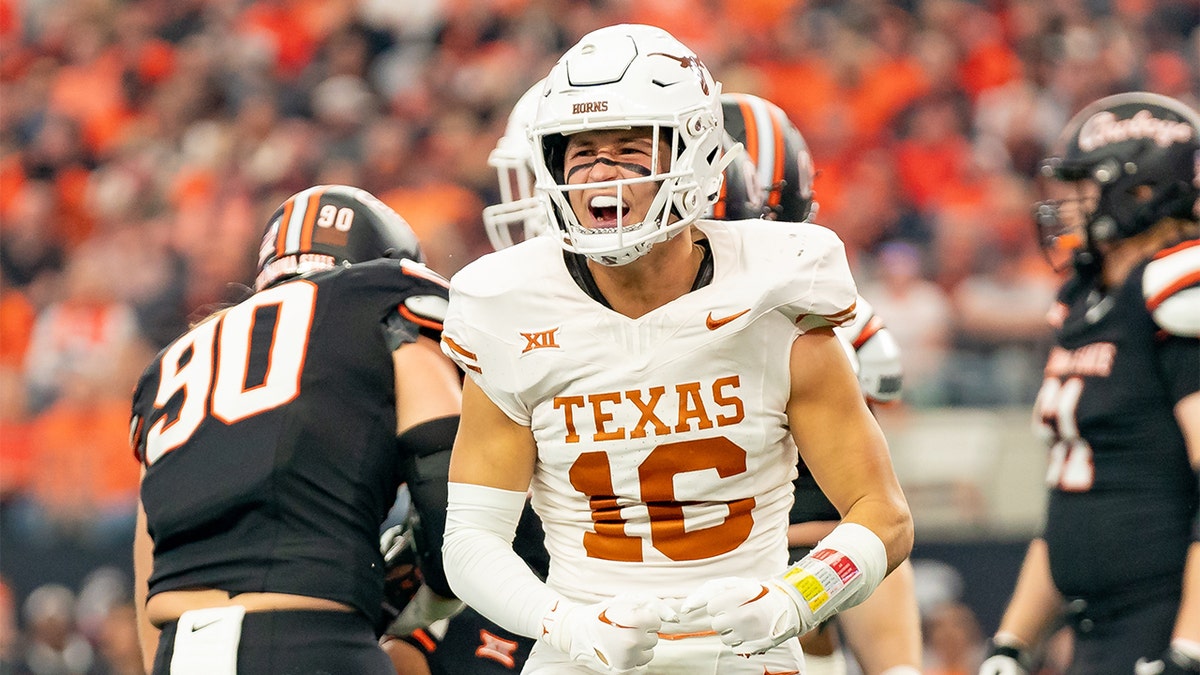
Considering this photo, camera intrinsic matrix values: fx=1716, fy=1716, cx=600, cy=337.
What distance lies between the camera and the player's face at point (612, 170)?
3000 mm

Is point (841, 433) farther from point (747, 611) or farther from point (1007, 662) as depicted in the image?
point (1007, 662)

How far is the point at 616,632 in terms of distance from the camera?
278cm

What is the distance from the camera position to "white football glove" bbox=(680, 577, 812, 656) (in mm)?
2760

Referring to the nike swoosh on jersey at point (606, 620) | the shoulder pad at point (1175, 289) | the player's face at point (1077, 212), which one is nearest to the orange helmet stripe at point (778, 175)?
the player's face at point (1077, 212)

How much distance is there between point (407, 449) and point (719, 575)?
2.58 feet

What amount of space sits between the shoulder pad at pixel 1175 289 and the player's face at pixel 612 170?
1.64m

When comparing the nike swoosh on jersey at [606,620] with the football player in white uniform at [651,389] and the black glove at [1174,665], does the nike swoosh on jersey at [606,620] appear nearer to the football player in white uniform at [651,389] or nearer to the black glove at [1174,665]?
the football player in white uniform at [651,389]

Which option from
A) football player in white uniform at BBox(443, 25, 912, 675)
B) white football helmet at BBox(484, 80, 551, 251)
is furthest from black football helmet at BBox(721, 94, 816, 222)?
football player in white uniform at BBox(443, 25, 912, 675)

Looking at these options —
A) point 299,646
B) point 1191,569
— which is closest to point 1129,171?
point 1191,569

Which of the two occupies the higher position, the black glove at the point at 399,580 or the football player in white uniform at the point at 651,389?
the football player in white uniform at the point at 651,389

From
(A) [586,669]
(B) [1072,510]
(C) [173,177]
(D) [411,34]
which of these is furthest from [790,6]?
(A) [586,669]

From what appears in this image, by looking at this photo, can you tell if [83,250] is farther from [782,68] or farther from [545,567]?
[545,567]

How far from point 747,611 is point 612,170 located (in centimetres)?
81

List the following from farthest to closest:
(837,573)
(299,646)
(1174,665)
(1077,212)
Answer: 1. (1077,212)
2. (1174,665)
3. (299,646)
4. (837,573)
